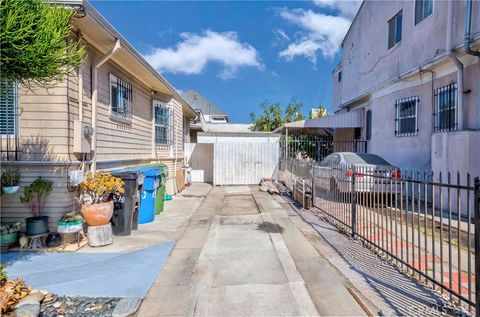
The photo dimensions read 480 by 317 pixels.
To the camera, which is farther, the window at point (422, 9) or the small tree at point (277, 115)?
the small tree at point (277, 115)

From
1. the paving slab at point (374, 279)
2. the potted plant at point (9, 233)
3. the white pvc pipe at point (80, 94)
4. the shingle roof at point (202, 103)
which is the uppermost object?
the shingle roof at point (202, 103)

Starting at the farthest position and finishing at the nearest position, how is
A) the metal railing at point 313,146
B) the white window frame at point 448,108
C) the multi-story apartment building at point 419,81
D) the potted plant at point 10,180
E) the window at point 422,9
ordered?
the metal railing at point 313,146 → the window at point 422,9 → the white window frame at point 448,108 → the multi-story apartment building at point 419,81 → the potted plant at point 10,180

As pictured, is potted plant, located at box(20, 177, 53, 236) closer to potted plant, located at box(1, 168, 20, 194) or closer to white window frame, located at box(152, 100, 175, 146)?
potted plant, located at box(1, 168, 20, 194)

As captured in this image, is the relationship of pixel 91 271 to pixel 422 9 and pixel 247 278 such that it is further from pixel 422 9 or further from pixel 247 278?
pixel 422 9

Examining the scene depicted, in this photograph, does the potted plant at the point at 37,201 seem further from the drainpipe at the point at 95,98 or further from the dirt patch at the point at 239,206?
the dirt patch at the point at 239,206

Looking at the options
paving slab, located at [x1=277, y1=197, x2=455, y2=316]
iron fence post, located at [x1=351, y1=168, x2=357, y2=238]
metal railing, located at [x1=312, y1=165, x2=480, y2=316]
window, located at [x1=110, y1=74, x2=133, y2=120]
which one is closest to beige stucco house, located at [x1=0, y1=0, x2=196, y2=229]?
window, located at [x1=110, y1=74, x2=133, y2=120]

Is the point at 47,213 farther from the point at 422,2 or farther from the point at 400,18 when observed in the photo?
the point at 400,18

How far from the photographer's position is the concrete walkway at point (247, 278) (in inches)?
133

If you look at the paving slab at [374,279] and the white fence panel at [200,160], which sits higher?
the white fence panel at [200,160]

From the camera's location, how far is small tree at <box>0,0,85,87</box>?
10.3ft

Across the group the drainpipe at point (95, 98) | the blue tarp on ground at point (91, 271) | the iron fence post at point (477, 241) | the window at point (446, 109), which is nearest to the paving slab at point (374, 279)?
the iron fence post at point (477, 241)

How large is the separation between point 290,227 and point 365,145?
383 inches

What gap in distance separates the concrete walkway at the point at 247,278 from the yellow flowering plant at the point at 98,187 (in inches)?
64.1

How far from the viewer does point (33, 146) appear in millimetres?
5395
